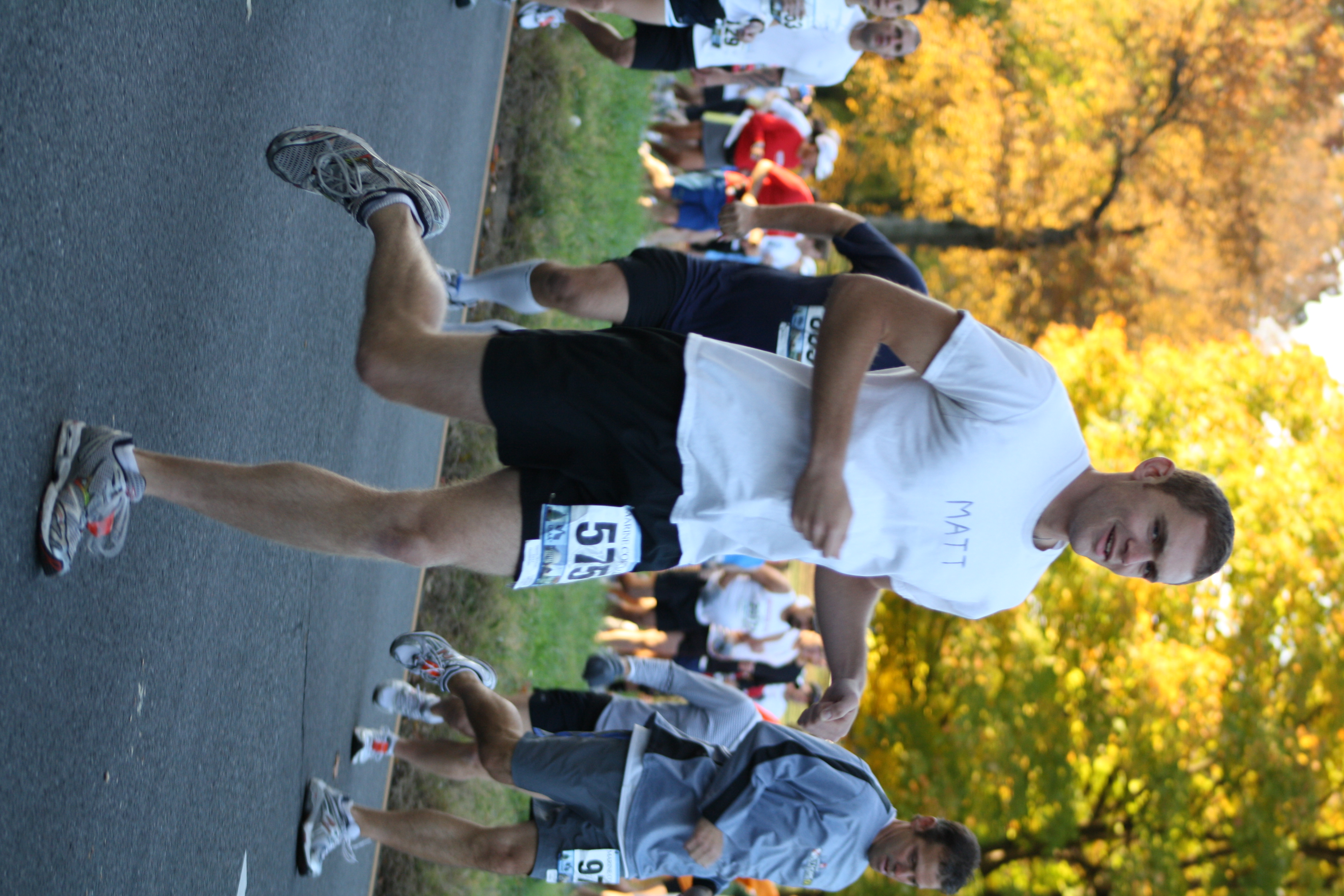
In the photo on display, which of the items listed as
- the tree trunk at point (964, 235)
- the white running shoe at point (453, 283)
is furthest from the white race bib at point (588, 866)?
the tree trunk at point (964, 235)

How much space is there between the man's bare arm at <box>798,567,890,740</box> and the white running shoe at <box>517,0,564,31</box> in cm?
438

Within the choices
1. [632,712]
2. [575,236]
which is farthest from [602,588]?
[632,712]

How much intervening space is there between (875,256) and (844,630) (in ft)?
5.80

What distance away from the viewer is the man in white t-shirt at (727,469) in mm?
2809

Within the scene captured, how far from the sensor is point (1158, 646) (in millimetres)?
11727

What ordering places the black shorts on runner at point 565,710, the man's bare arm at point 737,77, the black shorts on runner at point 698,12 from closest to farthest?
the black shorts on runner at point 565,710
the black shorts on runner at point 698,12
the man's bare arm at point 737,77

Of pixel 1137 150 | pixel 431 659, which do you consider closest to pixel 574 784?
pixel 431 659

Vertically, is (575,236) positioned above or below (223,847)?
above

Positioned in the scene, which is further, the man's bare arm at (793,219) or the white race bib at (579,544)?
the man's bare arm at (793,219)

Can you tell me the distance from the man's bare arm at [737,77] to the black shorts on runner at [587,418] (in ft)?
19.6

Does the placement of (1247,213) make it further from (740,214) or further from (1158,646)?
(740,214)

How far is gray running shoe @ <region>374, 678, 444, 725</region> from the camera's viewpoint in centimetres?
536

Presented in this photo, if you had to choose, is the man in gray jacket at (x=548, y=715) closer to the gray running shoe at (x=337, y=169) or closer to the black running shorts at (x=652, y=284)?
the black running shorts at (x=652, y=284)

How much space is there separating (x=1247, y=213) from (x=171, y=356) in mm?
19353
